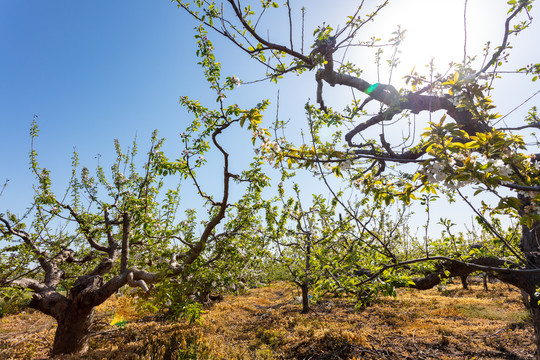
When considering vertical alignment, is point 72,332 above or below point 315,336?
above

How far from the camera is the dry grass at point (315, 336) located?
5855mm

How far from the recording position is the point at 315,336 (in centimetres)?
695

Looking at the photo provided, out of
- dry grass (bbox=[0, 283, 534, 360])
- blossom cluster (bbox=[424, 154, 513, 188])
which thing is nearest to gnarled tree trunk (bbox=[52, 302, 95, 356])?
dry grass (bbox=[0, 283, 534, 360])

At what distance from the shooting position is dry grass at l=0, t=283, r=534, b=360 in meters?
5.86

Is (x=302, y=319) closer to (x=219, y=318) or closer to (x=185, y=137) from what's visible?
(x=219, y=318)

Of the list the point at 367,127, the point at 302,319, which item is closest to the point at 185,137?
the point at 367,127

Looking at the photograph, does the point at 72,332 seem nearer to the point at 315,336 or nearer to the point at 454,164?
the point at 315,336

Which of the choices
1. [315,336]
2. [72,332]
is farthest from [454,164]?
[72,332]

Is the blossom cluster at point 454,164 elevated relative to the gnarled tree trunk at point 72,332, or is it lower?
elevated

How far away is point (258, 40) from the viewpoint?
9.17 ft

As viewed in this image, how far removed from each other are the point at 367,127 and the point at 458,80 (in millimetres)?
1864

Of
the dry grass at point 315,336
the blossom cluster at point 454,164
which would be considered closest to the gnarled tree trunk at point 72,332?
the dry grass at point 315,336

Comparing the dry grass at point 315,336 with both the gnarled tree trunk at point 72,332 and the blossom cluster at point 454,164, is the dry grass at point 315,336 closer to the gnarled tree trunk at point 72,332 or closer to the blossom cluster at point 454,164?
the gnarled tree trunk at point 72,332

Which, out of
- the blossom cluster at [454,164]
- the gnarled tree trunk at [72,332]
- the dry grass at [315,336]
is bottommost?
the dry grass at [315,336]
